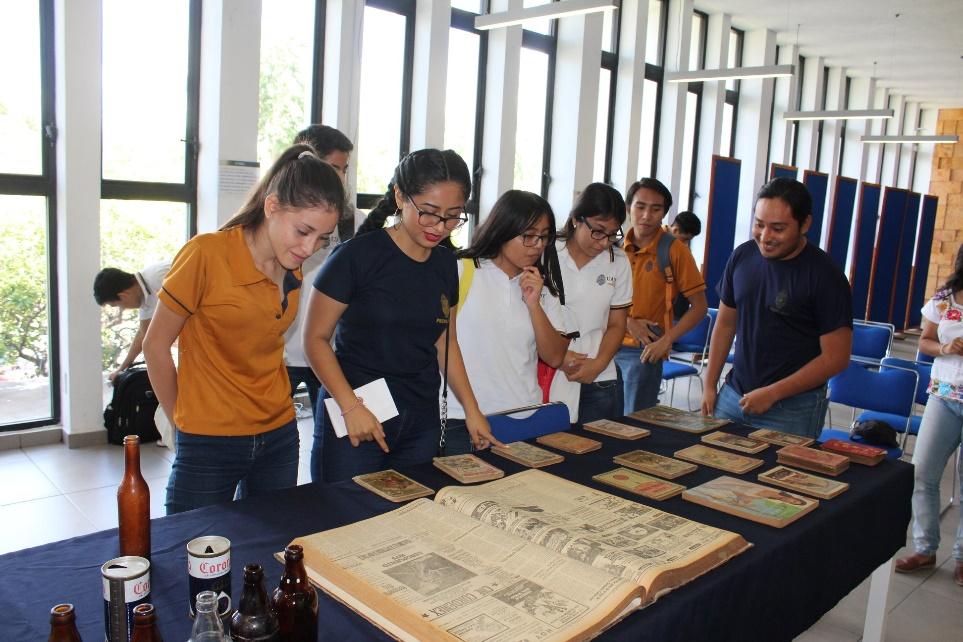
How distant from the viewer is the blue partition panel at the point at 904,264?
1095 centimetres

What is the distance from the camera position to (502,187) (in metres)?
6.15

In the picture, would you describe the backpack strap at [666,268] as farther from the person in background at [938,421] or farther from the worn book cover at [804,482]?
the worn book cover at [804,482]

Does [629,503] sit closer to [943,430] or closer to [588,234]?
[588,234]

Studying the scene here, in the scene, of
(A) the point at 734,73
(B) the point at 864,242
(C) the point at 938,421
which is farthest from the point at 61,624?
(B) the point at 864,242

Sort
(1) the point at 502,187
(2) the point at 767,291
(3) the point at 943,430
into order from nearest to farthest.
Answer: (2) the point at 767,291 → (3) the point at 943,430 → (1) the point at 502,187

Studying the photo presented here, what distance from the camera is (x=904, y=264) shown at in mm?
11125

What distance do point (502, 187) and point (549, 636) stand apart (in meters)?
5.46

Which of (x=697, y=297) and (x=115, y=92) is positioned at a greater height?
(x=115, y=92)

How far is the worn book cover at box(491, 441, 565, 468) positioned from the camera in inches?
66.4

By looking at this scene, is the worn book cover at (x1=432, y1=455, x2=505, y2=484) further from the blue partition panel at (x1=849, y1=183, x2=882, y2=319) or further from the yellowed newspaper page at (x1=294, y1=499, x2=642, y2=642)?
the blue partition panel at (x1=849, y1=183, x2=882, y2=319)

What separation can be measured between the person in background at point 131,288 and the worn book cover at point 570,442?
8.45 ft

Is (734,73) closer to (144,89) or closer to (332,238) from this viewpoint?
(144,89)

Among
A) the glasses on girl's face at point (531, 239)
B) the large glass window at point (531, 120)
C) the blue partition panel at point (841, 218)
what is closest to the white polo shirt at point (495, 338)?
the glasses on girl's face at point (531, 239)

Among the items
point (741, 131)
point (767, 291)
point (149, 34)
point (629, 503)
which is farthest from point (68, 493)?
point (741, 131)
